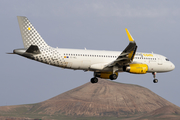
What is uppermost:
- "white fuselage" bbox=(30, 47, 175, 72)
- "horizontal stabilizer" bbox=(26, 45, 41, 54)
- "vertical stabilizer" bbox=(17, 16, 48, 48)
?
"vertical stabilizer" bbox=(17, 16, 48, 48)

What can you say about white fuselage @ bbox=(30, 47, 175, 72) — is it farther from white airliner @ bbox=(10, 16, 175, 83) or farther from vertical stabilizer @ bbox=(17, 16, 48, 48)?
vertical stabilizer @ bbox=(17, 16, 48, 48)

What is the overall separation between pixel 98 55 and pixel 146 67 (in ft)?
24.9

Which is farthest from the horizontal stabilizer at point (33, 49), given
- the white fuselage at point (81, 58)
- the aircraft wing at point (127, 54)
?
the aircraft wing at point (127, 54)

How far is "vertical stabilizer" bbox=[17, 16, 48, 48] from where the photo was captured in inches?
1826

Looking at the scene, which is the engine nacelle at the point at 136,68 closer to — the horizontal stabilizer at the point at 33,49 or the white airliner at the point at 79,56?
the white airliner at the point at 79,56

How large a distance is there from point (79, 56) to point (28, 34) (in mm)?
8208

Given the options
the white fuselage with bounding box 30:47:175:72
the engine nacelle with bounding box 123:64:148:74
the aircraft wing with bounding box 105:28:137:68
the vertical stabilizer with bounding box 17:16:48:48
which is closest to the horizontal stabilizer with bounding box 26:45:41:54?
the white fuselage with bounding box 30:47:175:72

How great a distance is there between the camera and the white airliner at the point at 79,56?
44484 mm

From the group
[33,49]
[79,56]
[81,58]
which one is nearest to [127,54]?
[81,58]

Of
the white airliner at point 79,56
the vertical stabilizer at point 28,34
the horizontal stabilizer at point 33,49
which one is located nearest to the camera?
the horizontal stabilizer at point 33,49

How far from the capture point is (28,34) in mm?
46656

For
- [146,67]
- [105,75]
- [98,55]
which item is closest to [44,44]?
[98,55]

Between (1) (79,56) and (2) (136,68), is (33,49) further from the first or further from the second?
(2) (136,68)

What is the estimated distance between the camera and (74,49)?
155 ft
